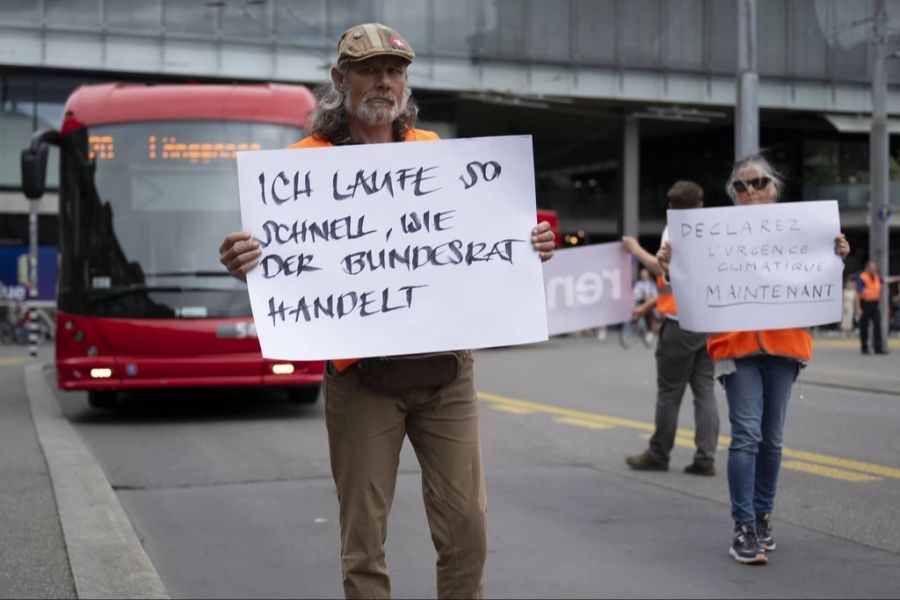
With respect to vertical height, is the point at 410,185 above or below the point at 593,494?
above

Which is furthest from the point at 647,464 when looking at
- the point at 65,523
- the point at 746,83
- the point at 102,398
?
the point at 746,83

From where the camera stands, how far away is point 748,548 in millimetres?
6102

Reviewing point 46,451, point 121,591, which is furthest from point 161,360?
point 121,591

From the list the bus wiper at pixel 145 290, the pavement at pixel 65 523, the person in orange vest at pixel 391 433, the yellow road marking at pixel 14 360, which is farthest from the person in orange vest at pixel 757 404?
the yellow road marking at pixel 14 360

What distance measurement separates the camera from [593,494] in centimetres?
819

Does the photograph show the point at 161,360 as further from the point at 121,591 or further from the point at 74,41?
the point at 121,591

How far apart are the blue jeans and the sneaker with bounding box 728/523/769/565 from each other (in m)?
0.05

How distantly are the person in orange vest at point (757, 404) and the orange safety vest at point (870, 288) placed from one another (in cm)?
1720

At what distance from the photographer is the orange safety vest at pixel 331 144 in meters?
3.78

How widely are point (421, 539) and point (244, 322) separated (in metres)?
6.02

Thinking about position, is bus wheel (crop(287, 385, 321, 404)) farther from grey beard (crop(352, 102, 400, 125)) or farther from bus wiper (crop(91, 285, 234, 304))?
grey beard (crop(352, 102, 400, 125))

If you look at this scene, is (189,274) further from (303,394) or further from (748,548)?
(748,548)

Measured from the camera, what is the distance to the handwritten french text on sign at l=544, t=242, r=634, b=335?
280 inches

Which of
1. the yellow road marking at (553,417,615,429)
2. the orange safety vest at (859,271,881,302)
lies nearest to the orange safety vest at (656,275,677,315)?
the yellow road marking at (553,417,615,429)
